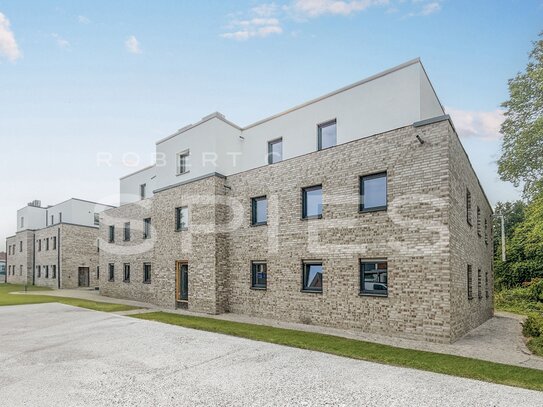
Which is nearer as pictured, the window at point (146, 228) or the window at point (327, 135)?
the window at point (327, 135)

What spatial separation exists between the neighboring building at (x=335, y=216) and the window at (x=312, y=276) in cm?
4

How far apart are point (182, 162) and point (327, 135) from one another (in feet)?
25.6

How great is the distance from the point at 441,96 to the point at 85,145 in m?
15.8

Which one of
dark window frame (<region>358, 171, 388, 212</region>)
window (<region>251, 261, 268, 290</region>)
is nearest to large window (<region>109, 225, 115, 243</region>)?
window (<region>251, 261, 268, 290</region>)

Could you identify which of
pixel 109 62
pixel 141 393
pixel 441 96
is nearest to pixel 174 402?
pixel 141 393

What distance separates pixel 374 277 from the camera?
404 inches

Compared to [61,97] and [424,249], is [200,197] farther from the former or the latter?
[424,249]

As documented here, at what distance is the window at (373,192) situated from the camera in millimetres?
10336

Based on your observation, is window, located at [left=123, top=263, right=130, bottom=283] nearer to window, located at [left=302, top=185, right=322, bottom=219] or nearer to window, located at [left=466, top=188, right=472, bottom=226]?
window, located at [left=302, top=185, right=322, bottom=219]

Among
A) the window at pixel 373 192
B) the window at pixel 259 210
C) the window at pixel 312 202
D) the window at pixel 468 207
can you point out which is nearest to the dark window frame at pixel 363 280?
the window at pixel 373 192

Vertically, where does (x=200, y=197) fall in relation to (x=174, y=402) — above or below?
above

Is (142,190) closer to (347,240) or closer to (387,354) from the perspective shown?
(347,240)

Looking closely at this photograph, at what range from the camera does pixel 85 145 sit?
613 inches

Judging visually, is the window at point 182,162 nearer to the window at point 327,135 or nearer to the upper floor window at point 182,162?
the upper floor window at point 182,162
